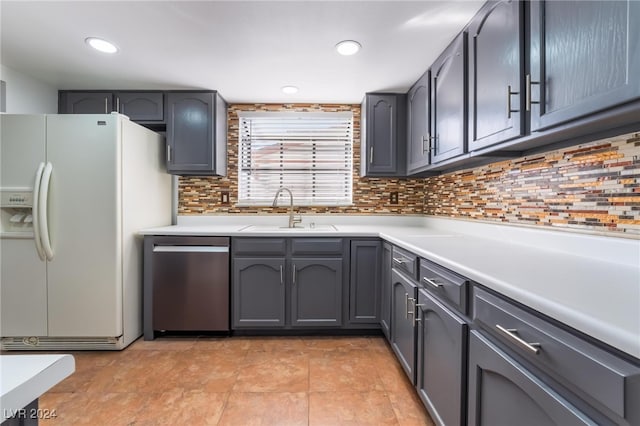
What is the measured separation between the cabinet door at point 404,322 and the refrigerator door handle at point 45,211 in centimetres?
236

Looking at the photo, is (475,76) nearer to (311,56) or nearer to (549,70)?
(549,70)

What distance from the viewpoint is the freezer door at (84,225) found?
2.14 meters

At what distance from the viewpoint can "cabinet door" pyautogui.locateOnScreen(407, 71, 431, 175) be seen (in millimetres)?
2227

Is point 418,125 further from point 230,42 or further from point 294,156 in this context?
point 230,42

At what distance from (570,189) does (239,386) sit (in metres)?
1.99

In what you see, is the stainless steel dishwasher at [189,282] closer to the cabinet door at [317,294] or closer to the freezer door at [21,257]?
the cabinet door at [317,294]

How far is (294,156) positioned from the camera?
308 centimetres

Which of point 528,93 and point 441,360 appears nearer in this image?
point 528,93

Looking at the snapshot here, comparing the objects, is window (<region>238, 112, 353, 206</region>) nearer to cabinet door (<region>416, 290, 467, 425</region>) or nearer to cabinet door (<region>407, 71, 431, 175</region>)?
cabinet door (<region>407, 71, 431, 175</region>)

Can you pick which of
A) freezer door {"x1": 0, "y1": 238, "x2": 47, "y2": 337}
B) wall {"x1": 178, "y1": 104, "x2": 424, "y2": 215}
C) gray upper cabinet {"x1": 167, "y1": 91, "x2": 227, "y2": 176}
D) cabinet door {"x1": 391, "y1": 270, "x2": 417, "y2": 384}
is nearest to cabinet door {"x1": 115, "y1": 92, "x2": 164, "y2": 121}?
gray upper cabinet {"x1": 167, "y1": 91, "x2": 227, "y2": 176}

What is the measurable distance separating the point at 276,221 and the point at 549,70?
2.37 metres

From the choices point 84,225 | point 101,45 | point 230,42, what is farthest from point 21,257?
point 230,42

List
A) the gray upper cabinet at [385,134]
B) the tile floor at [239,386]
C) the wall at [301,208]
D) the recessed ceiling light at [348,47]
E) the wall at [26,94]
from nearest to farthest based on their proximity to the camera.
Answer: the tile floor at [239,386] < the recessed ceiling light at [348,47] < the wall at [26,94] < the gray upper cabinet at [385,134] < the wall at [301,208]

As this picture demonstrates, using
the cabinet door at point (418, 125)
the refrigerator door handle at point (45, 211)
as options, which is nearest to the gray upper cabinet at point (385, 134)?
the cabinet door at point (418, 125)
